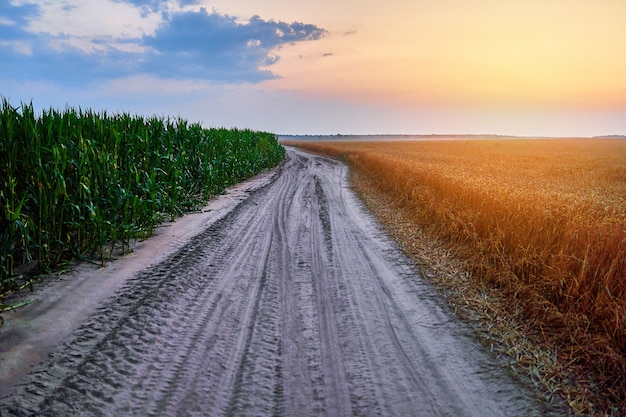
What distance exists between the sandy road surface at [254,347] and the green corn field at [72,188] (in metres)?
0.81

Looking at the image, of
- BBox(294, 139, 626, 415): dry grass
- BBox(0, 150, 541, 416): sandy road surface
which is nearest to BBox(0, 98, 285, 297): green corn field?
BBox(0, 150, 541, 416): sandy road surface

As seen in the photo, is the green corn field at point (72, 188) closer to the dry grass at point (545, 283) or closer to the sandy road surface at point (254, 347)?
the sandy road surface at point (254, 347)

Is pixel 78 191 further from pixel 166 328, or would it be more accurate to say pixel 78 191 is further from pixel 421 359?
pixel 421 359

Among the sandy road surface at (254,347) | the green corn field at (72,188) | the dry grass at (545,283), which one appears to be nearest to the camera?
the sandy road surface at (254,347)

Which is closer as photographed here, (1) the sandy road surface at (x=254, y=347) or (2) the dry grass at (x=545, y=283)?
(1) the sandy road surface at (x=254, y=347)

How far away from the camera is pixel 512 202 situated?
747cm

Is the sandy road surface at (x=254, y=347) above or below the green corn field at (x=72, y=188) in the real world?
below

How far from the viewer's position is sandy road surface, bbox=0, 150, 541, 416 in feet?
9.60

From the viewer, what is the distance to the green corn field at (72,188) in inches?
203

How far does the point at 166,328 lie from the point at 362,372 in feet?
6.50

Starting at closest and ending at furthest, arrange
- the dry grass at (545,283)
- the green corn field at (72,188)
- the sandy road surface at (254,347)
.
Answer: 1. the sandy road surface at (254,347)
2. the dry grass at (545,283)
3. the green corn field at (72,188)

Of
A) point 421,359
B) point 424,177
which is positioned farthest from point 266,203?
point 421,359

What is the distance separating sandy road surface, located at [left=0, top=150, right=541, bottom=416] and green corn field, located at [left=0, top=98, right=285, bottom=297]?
812mm

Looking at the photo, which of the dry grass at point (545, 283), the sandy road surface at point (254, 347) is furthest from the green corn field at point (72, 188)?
the dry grass at point (545, 283)
